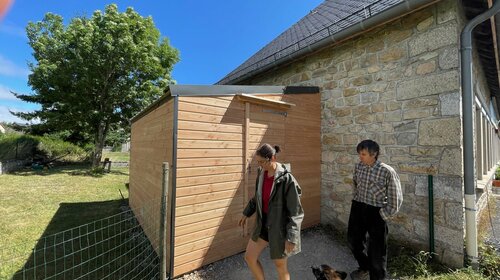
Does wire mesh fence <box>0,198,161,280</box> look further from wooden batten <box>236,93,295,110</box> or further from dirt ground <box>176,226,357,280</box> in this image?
wooden batten <box>236,93,295,110</box>

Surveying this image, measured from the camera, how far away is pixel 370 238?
9.85ft

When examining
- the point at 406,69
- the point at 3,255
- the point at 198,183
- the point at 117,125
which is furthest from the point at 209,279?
the point at 117,125

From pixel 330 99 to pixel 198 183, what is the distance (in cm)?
325

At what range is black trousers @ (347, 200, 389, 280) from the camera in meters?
2.90

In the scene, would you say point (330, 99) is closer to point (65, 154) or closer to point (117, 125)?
point (117, 125)


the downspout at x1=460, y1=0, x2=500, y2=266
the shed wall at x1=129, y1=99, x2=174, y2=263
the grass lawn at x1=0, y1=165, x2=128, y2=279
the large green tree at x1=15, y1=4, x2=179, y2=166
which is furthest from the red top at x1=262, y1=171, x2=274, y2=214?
the large green tree at x1=15, y1=4, x2=179, y2=166

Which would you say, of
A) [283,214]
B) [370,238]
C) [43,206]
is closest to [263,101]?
[283,214]

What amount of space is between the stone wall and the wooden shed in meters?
0.61

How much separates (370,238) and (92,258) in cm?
381

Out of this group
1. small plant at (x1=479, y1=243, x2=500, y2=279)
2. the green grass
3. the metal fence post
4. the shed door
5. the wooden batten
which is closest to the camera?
the metal fence post

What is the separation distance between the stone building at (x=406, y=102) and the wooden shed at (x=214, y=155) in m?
0.65

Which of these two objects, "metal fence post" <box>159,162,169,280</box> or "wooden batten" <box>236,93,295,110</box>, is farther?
"wooden batten" <box>236,93,295,110</box>

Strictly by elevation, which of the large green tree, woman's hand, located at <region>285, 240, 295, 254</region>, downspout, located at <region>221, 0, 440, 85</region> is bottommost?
woman's hand, located at <region>285, 240, 295, 254</region>

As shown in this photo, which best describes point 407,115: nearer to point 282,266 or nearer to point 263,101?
point 263,101
